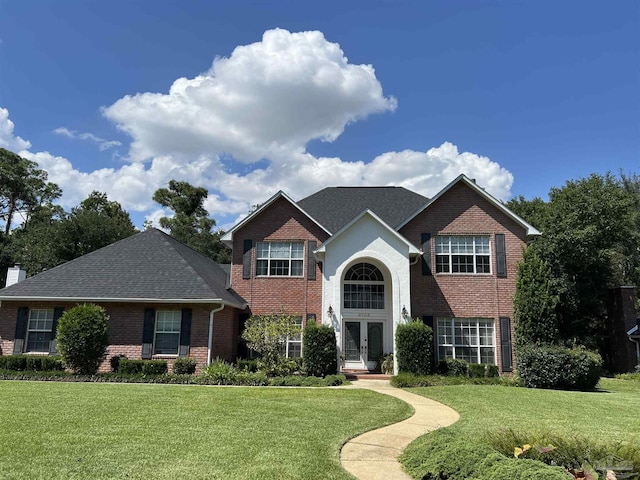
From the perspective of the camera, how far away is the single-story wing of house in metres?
18.8

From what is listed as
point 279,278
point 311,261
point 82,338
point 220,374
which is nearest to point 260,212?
point 279,278

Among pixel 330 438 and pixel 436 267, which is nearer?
pixel 330 438

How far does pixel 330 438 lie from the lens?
7574 millimetres

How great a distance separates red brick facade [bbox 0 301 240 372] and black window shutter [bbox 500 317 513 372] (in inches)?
460

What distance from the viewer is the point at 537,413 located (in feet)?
34.4

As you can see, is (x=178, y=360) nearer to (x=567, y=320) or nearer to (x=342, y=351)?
(x=342, y=351)

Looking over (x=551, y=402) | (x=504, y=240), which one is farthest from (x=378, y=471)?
(x=504, y=240)

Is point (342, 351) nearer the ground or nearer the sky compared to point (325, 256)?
nearer the ground

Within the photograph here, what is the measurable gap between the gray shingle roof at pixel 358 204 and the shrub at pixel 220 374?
28.2ft

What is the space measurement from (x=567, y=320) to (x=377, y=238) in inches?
632

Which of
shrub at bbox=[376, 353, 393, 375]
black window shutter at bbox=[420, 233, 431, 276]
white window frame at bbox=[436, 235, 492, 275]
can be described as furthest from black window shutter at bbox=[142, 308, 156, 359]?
white window frame at bbox=[436, 235, 492, 275]

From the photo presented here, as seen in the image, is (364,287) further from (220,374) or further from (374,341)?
(220,374)

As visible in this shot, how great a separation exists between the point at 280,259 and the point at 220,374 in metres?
6.59

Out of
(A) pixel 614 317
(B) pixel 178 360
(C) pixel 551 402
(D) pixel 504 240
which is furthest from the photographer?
(A) pixel 614 317
